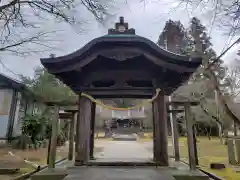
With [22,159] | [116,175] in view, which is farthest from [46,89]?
[116,175]

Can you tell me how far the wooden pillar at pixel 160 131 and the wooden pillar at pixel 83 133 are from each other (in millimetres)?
2006

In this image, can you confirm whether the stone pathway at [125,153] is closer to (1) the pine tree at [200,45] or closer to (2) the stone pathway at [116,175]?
(2) the stone pathway at [116,175]

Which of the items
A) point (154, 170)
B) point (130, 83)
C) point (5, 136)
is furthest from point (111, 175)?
point (5, 136)

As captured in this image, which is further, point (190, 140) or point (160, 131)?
point (160, 131)

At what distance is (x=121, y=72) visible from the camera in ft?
19.6

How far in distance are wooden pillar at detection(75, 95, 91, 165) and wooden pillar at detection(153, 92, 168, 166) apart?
2006 millimetres

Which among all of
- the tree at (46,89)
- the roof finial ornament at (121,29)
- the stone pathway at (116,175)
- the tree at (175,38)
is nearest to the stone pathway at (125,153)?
the stone pathway at (116,175)

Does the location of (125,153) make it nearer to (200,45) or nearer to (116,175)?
(116,175)

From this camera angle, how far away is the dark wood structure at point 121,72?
529cm

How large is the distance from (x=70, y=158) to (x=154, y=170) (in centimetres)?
369

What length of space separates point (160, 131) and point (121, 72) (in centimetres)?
212

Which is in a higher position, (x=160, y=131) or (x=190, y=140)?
(x=160, y=131)

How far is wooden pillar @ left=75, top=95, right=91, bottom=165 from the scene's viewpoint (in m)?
5.53

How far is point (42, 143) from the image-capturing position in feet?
45.8
